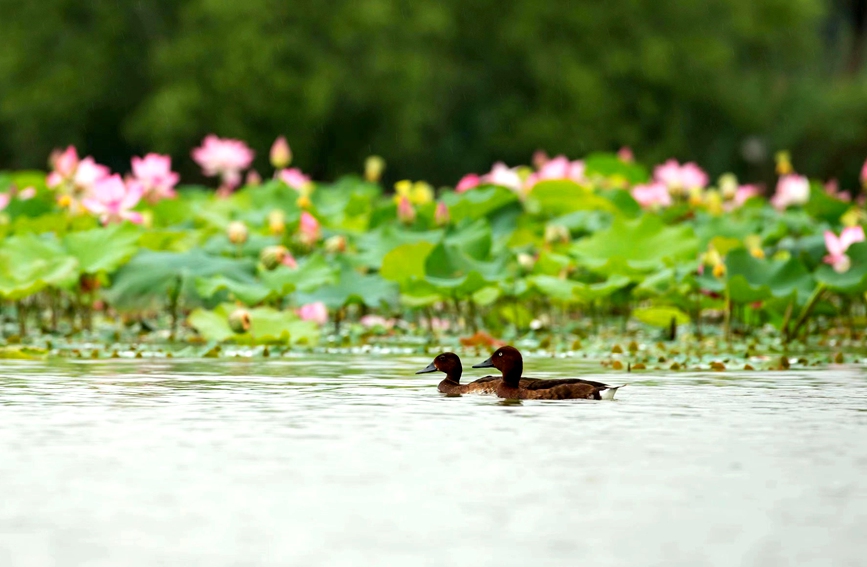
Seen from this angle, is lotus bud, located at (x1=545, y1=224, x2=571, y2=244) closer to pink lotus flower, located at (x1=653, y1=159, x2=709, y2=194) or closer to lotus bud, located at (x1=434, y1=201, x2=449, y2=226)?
lotus bud, located at (x1=434, y1=201, x2=449, y2=226)

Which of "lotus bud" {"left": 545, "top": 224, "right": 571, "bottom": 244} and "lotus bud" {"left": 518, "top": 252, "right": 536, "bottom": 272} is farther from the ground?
"lotus bud" {"left": 545, "top": 224, "right": 571, "bottom": 244}

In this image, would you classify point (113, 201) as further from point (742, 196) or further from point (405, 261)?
point (742, 196)

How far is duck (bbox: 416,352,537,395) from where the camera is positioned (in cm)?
572

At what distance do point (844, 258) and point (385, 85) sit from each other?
80.4 feet

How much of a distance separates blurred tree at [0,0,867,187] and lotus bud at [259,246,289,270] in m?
22.3

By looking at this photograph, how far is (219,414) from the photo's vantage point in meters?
5.02

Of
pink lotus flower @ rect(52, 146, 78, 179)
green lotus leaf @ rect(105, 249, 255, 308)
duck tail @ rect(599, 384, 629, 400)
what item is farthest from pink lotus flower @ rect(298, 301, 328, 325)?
duck tail @ rect(599, 384, 629, 400)

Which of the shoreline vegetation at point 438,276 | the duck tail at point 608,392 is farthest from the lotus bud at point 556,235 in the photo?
the duck tail at point 608,392

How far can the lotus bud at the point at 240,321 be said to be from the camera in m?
7.54

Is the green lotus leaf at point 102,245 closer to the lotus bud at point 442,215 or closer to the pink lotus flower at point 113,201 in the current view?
the pink lotus flower at point 113,201

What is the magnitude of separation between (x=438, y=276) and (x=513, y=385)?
7.71 feet

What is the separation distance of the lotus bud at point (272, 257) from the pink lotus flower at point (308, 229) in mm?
744

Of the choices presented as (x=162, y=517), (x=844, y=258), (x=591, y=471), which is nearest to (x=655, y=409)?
(x=591, y=471)

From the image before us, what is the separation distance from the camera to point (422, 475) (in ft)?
12.8
